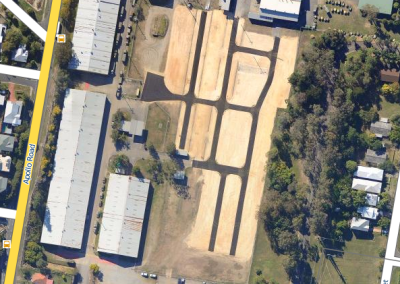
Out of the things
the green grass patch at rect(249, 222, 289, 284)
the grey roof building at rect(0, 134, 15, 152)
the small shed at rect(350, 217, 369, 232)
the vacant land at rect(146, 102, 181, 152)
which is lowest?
the green grass patch at rect(249, 222, 289, 284)

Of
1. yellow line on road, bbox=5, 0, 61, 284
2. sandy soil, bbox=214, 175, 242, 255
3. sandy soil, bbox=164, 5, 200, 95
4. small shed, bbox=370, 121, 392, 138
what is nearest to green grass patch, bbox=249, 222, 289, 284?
sandy soil, bbox=214, 175, 242, 255

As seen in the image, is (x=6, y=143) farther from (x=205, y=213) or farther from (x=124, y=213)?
(x=205, y=213)

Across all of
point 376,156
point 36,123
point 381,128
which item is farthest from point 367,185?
point 36,123

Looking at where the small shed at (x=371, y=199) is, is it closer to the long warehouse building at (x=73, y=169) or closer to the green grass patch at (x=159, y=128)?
the green grass patch at (x=159, y=128)

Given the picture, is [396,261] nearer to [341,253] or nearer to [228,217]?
[341,253]

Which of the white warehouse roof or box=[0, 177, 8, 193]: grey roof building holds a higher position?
the white warehouse roof

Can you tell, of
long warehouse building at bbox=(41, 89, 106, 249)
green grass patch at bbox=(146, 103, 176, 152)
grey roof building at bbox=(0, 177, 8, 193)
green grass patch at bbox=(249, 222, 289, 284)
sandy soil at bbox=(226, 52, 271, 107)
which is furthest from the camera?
green grass patch at bbox=(249, 222, 289, 284)

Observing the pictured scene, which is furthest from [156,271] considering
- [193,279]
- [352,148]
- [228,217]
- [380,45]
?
[380,45]

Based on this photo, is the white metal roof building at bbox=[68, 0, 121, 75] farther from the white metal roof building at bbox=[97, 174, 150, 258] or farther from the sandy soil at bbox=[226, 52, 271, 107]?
the sandy soil at bbox=[226, 52, 271, 107]
